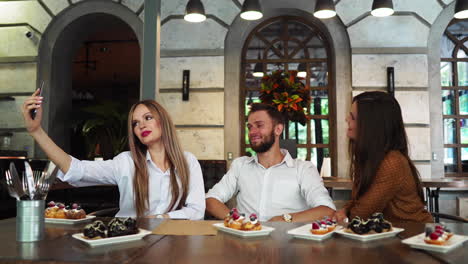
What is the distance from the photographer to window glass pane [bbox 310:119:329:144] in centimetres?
581

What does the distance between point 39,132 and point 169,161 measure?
0.69m

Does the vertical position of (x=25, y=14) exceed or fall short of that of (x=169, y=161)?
it exceeds it

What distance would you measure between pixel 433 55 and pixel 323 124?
172 cm

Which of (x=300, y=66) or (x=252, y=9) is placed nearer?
(x=252, y=9)

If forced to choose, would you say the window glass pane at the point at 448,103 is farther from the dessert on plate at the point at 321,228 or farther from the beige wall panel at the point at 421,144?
the dessert on plate at the point at 321,228

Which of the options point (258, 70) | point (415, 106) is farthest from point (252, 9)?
point (415, 106)

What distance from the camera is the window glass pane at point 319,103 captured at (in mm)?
5840

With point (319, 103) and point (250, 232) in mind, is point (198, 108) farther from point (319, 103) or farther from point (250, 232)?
point (250, 232)

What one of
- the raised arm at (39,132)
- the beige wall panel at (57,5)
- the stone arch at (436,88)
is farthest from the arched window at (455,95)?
the beige wall panel at (57,5)

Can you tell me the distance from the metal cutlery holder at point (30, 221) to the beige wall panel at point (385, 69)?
4794mm

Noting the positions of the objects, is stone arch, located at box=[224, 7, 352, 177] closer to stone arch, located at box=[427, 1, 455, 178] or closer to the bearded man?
stone arch, located at box=[427, 1, 455, 178]

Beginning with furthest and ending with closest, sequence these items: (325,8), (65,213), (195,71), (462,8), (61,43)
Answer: (61,43) < (195,71) < (325,8) < (462,8) < (65,213)

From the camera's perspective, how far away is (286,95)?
3510 mm

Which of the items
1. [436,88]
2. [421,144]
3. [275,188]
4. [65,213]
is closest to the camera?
[65,213]
